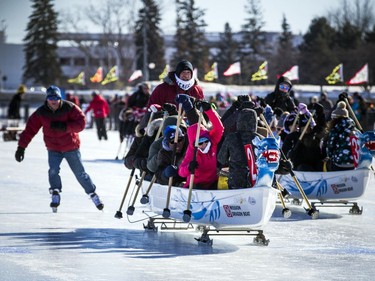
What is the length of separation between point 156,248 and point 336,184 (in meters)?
4.56

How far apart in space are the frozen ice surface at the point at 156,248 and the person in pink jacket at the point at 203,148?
624mm

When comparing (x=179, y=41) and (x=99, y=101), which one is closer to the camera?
(x=99, y=101)

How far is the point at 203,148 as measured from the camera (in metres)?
11.6

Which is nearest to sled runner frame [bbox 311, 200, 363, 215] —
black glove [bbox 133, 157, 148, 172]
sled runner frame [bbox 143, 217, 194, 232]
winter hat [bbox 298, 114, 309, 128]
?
winter hat [bbox 298, 114, 309, 128]

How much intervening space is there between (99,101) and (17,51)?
103 meters

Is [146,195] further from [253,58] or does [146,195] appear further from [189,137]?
[253,58]

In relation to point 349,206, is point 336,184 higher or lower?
higher

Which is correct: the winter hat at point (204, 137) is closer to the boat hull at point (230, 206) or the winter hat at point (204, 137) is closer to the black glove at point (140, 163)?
the boat hull at point (230, 206)

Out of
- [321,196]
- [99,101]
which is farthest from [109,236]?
[99,101]

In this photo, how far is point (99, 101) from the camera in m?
33.2

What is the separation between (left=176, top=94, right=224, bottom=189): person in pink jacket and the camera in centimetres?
1152

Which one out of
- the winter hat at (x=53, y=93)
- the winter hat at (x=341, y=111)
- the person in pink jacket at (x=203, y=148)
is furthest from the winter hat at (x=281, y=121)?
the person in pink jacket at (x=203, y=148)

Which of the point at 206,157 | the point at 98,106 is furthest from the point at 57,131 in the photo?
the point at 98,106

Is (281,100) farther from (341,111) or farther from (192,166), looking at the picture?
(192,166)
